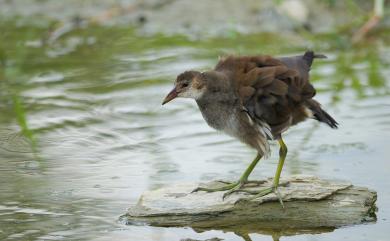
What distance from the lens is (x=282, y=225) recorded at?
18.7ft

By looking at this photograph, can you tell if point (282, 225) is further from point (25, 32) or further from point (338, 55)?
point (25, 32)

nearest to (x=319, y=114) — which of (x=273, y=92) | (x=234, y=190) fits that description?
(x=273, y=92)

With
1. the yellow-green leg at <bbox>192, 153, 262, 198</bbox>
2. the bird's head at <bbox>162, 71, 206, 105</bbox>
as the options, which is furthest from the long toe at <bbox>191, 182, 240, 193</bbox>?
the bird's head at <bbox>162, 71, 206, 105</bbox>

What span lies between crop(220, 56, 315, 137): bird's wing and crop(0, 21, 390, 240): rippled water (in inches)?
29.6

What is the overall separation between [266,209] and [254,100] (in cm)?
69

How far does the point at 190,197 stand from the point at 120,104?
9.63ft

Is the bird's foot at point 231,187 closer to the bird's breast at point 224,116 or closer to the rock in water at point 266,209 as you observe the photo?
the rock in water at point 266,209

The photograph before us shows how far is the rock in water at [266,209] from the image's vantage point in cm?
570

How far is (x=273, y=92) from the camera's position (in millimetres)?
5785

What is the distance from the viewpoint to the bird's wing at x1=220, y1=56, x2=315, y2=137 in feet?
19.0

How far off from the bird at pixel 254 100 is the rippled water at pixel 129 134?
0.68m

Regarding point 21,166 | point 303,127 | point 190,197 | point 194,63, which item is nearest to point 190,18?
point 194,63

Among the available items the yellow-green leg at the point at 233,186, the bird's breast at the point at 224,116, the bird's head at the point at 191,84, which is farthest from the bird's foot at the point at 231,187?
the bird's head at the point at 191,84

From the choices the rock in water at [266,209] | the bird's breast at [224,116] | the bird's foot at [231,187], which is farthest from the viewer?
the bird's foot at [231,187]
